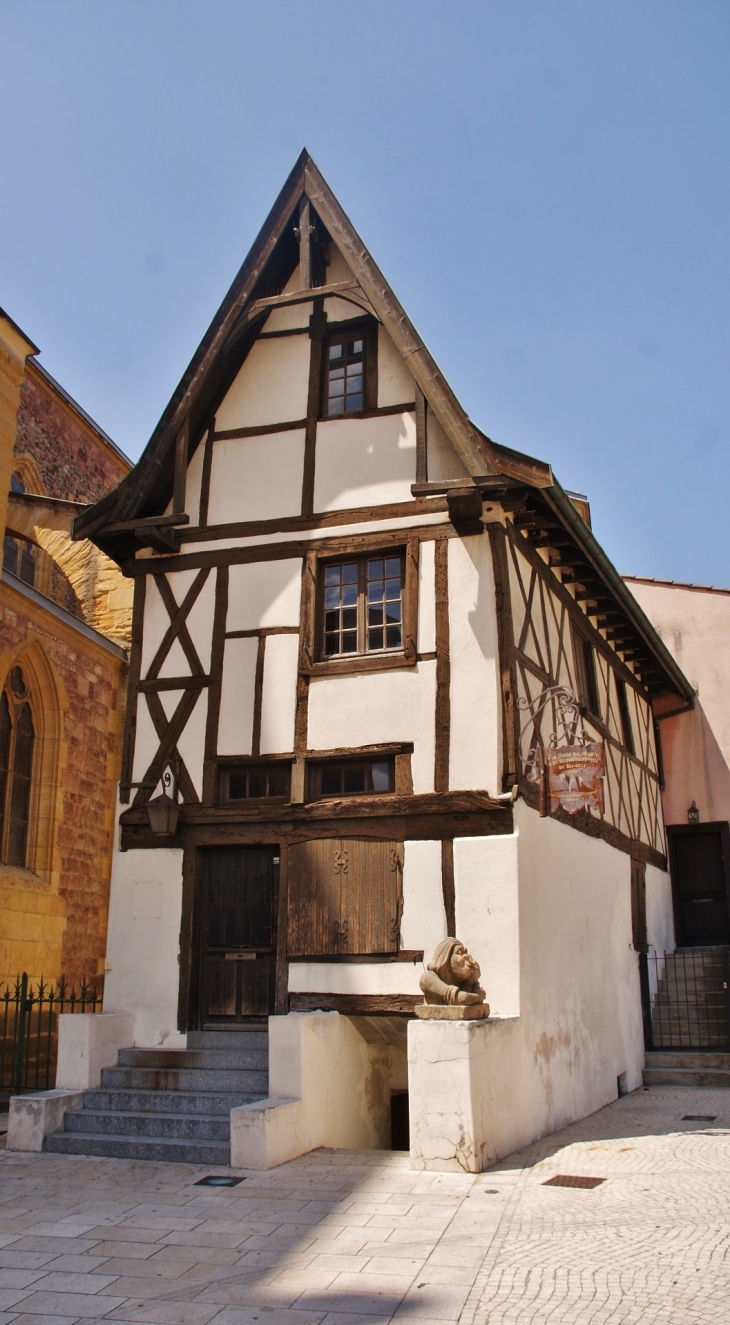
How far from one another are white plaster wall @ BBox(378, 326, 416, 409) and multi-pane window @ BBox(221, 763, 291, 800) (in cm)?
374

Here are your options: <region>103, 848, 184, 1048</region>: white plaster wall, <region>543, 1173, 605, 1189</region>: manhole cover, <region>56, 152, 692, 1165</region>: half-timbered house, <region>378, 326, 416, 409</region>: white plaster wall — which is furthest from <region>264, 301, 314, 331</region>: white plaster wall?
<region>543, 1173, 605, 1189</region>: manhole cover

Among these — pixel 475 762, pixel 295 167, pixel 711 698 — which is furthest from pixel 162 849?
pixel 711 698

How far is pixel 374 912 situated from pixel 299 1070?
61.8 inches

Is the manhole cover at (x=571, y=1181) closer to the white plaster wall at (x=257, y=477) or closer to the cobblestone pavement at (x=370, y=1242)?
the cobblestone pavement at (x=370, y=1242)

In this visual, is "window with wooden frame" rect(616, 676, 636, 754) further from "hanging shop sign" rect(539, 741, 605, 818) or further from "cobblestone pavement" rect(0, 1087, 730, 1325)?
"cobblestone pavement" rect(0, 1087, 730, 1325)

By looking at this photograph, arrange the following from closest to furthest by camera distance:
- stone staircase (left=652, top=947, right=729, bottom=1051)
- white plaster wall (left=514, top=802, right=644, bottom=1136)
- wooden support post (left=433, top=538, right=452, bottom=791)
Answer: white plaster wall (left=514, top=802, right=644, bottom=1136) < wooden support post (left=433, top=538, right=452, bottom=791) < stone staircase (left=652, top=947, right=729, bottom=1051)

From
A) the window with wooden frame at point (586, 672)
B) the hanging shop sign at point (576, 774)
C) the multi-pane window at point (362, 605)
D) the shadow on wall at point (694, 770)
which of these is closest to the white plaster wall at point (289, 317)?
the multi-pane window at point (362, 605)

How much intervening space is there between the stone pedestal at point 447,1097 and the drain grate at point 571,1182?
554 millimetres

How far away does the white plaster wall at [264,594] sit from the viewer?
10656 mm

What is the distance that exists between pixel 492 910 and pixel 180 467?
5.43m

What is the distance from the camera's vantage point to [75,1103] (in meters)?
8.95

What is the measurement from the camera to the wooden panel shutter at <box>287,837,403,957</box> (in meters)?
9.54

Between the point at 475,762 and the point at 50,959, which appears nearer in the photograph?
the point at 475,762

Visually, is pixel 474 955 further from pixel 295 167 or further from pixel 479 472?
pixel 295 167
